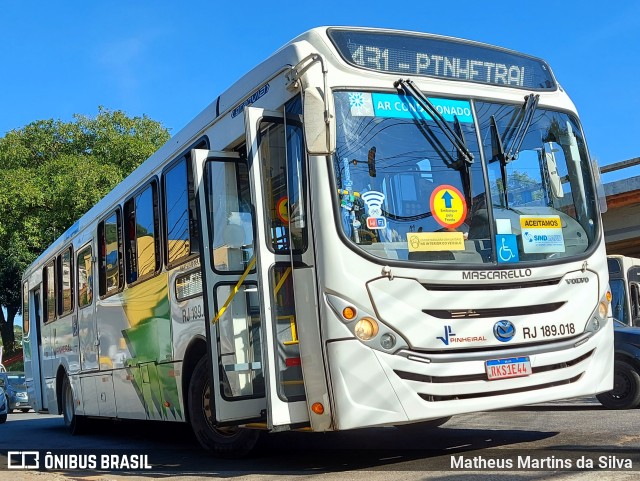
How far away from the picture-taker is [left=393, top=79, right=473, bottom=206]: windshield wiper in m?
6.69

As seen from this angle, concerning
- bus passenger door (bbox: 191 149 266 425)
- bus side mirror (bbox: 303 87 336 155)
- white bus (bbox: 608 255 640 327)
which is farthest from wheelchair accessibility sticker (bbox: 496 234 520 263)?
white bus (bbox: 608 255 640 327)

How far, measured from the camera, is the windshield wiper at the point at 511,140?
6871 millimetres

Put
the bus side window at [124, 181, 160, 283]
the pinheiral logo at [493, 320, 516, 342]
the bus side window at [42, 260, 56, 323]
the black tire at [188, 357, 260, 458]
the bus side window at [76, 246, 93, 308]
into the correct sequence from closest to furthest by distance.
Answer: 1. the pinheiral logo at [493, 320, 516, 342]
2. the black tire at [188, 357, 260, 458]
3. the bus side window at [124, 181, 160, 283]
4. the bus side window at [76, 246, 93, 308]
5. the bus side window at [42, 260, 56, 323]

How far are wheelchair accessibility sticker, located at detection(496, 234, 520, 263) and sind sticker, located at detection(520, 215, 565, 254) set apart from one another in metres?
0.11

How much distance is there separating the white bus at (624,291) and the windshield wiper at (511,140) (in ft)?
22.9

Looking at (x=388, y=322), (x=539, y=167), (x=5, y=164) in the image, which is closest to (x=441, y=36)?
(x=539, y=167)

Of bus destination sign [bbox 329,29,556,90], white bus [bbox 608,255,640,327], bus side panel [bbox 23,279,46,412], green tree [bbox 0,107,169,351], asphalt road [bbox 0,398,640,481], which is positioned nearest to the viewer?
asphalt road [bbox 0,398,640,481]

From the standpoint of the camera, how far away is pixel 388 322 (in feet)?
20.1

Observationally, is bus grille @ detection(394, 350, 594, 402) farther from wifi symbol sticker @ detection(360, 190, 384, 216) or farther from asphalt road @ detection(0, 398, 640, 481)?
wifi symbol sticker @ detection(360, 190, 384, 216)

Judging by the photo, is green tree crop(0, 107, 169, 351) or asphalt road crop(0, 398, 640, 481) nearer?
asphalt road crop(0, 398, 640, 481)

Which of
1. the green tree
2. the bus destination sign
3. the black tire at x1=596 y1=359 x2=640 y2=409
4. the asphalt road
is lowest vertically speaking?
the asphalt road

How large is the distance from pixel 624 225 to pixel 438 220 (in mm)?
21049

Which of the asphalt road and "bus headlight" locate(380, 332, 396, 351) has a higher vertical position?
"bus headlight" locate(380, 332, 396, 351)

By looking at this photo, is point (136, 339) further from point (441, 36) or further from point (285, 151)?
point (441, 36)
